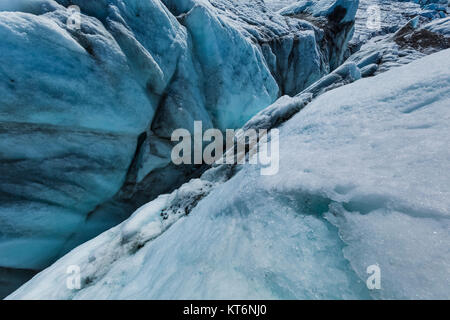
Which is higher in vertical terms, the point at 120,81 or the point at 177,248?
the point at 120,81

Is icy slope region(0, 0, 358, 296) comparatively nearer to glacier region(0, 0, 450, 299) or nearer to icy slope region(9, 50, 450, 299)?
glacier region(0, 0, 450, 299)

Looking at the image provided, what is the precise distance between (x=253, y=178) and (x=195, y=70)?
724 cm

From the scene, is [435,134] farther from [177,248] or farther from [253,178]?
[177,248]

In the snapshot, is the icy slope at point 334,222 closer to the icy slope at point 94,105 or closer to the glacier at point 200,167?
the glacier at point 200,167

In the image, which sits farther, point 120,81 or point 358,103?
point 120,81

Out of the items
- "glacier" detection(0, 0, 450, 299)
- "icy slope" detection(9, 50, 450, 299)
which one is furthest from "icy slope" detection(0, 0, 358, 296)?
"icy slope" detection(9, 50, 450, 299)

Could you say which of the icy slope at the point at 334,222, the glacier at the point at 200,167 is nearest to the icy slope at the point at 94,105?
the glacier at the point at 200,167

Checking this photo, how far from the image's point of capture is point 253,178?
2.63 metres

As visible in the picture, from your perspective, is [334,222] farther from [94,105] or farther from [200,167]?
[200,167]

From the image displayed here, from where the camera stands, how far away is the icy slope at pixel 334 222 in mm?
1300

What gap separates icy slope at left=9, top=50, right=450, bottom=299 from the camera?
1300 mm

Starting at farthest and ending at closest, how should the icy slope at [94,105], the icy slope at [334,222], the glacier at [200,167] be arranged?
the icy slope at [94,105] < the glacier at [200,167] < the icy slope at [334,222]
